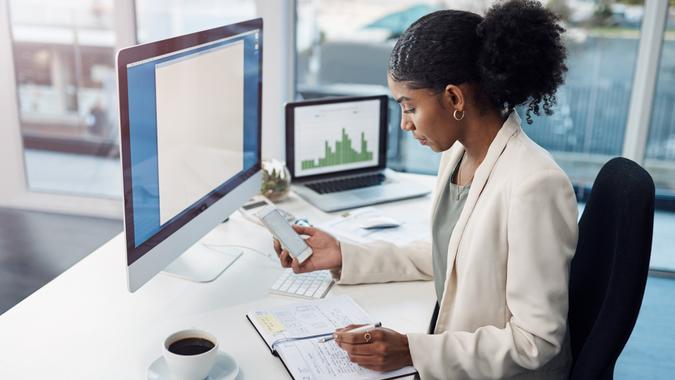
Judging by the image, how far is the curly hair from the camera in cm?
125

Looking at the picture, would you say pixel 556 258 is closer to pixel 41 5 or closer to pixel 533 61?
pixel 533 61

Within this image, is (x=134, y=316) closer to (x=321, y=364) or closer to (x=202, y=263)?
(x=202, y=263)

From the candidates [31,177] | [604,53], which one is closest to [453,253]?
[604,53]

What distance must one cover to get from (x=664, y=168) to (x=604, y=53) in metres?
0.60

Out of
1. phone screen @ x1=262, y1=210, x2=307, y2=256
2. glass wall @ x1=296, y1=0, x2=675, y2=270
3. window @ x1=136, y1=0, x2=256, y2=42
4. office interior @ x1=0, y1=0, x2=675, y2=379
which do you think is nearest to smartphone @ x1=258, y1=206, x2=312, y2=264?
phone screen @ x1=262, y1=210, x2=307, y2=256

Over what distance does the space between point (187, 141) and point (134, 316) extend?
0.37 m

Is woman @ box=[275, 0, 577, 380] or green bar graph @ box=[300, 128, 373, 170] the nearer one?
woman @ box=[275, 0, 577, 380]

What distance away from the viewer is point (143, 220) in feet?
4.32

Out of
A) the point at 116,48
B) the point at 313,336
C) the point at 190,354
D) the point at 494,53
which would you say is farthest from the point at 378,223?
the point at 116,48

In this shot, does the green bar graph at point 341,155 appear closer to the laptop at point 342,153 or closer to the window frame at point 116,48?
the laptop at point 342,153

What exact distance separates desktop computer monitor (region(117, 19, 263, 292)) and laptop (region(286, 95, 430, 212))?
29cm

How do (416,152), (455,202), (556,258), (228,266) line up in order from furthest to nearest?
(416,152) < (228,266) < (455,202) < (556,258)

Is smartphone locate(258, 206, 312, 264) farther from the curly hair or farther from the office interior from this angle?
the office interior

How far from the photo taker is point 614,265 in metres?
1.15
